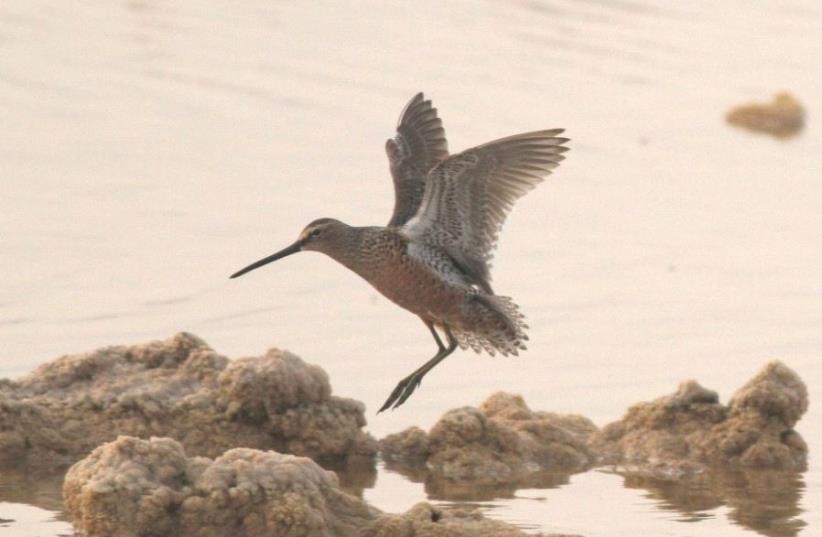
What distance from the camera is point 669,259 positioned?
13.2 metres

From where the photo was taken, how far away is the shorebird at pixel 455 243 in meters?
9.27

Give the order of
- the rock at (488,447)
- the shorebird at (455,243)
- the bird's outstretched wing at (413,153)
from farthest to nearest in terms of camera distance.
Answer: the bird's outstretched wing at (413,153)
the shorebird at (455,243)
the rock at (488,447)

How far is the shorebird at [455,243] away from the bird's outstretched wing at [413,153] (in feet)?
0.15

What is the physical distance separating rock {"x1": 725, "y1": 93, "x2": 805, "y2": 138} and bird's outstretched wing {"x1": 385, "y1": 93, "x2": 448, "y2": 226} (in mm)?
6854

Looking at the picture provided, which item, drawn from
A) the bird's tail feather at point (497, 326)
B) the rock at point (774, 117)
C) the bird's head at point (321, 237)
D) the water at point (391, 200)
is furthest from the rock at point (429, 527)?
the rock at point (774, 117)

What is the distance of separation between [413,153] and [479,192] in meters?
0.61

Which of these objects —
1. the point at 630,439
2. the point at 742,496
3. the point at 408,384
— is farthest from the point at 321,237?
the point at 742,496

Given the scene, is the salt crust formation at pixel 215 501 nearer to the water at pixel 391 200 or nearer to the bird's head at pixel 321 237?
the water at pixel 391 200

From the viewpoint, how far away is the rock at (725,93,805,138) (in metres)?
16.5

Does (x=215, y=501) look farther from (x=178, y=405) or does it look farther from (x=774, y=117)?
(x=774, y=117)

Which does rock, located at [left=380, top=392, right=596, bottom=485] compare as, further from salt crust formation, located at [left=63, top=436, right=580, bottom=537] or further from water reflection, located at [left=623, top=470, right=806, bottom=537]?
salt crust formation, located at [left=63, top=436, right=580, bottom=537]

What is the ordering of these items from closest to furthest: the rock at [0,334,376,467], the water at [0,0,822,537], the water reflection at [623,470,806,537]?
the water reflection at [623,470,806,537] < the rock at [0,334,376,467] < the water at [0,0,822,537]

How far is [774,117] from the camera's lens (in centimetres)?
1658

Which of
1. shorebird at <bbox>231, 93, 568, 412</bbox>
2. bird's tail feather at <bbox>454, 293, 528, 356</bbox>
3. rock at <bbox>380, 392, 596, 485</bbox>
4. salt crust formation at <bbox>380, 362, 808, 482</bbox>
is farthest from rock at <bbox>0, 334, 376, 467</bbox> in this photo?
bird's tail feather at <bbox>454, 293, 528, 356</bbox>
